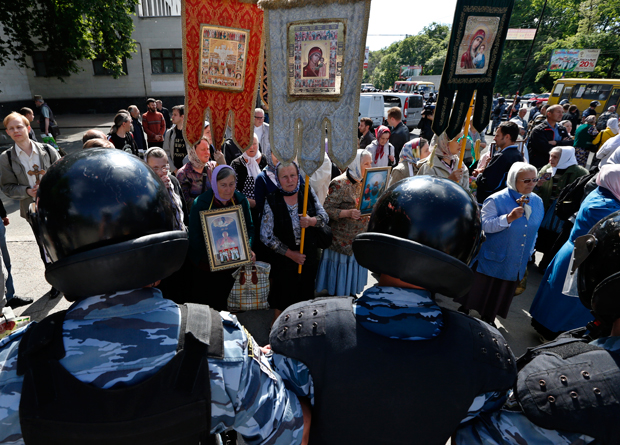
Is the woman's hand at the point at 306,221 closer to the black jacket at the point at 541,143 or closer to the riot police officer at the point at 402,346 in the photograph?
the riot police officer at the point at 402,346

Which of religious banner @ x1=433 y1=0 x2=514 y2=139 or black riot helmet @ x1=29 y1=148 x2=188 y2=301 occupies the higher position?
religious banner @ x1=433 y1=0 x2=514 y2=139

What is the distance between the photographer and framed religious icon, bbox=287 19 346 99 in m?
2.74

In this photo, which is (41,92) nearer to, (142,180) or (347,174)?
(347,174)

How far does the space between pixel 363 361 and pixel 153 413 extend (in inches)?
23.8

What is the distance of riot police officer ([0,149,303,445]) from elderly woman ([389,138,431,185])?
3900mm

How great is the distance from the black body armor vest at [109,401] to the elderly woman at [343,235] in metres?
2.89

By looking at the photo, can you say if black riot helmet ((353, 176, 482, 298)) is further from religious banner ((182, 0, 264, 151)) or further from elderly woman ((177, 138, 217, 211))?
elderly woman ((177, 138, 217, 211))

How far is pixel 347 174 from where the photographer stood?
3873 mm

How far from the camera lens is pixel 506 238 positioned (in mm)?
3340

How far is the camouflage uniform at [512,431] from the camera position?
1071mm

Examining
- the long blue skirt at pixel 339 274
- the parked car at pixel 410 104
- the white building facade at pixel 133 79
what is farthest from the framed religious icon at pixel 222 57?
the white building facade at pixel 133 79

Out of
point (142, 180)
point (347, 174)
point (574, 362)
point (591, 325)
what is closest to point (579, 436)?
point (574, 362)

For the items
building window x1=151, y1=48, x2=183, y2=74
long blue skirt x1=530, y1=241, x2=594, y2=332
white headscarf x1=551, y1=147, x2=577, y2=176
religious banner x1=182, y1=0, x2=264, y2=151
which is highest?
building window x1=151, y1=48, x2=183, y2=74

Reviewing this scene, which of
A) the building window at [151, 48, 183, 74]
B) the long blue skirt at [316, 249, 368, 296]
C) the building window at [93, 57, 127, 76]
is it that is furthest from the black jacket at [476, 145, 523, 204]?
the building window at [93, 57, 127, 76]
